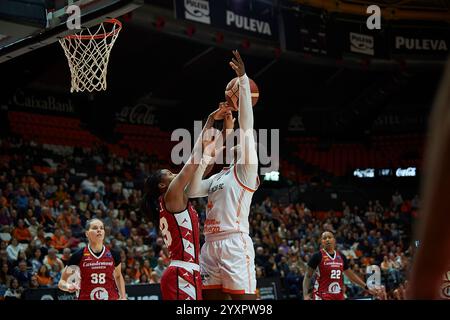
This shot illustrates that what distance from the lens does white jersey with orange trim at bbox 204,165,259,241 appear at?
498 centimetres

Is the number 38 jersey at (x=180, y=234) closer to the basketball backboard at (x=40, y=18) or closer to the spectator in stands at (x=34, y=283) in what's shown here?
the basketball backboard at (x=40, y=18)

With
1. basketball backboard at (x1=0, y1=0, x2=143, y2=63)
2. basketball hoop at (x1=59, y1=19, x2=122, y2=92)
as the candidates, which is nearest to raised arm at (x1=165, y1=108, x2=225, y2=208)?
basketball backboard at (x1=0, y1=0, x2=143, y2=63)

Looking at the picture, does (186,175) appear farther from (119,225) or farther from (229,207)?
(119,225)

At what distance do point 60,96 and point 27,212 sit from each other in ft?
25.0

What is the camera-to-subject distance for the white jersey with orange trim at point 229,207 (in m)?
4.98

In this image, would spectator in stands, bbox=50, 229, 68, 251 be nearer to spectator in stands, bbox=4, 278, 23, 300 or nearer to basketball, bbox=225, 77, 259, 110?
spectator in stands, bbox=4, 278, 23, 300

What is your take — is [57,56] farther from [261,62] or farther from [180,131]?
[261,62]

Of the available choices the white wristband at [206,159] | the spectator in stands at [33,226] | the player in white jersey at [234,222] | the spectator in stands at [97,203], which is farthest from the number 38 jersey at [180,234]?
the spectator in stands at [97,203]

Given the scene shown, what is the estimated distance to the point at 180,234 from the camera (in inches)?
194

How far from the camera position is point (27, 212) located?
13.7 metres

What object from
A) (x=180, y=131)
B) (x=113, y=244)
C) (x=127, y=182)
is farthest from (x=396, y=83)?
(x=113, y=244)

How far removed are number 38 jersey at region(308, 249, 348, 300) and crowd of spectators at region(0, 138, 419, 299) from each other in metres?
3.26

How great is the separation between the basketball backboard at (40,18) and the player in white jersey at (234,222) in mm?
1912

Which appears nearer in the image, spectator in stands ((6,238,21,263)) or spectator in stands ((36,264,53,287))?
spectator in stands ((36,264,53,287))
